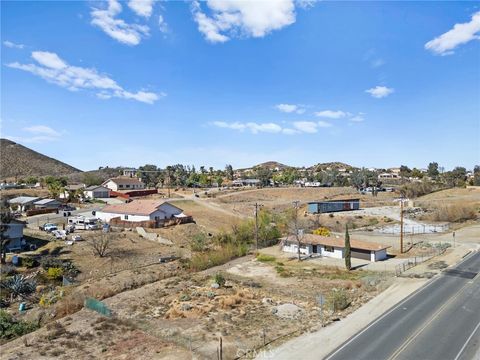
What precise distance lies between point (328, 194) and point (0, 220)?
120 meters

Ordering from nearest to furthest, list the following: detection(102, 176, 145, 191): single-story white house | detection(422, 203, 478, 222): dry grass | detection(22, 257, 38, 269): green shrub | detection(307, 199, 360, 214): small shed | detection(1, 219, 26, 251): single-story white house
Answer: detection(22, 257, 38, 269): green shrub < detection(1, 219, 26, 251): single-story white house < detection(422, 203, 478, 222): dry grass < detection(307, 199, 360, 214): small shed < detection(102, 176, 145, 191): single-story white house

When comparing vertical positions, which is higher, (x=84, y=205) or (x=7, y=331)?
(x=84, y=205)

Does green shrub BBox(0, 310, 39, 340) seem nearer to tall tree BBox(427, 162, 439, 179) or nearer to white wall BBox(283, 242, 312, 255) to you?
white wall BBox(283, 242, 312, 255)

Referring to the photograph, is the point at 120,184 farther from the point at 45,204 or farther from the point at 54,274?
the point at 54,274

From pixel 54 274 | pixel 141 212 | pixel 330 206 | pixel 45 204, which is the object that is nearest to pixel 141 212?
pixel 141 212

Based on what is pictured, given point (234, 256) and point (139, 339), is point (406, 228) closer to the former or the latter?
point (234, 256)

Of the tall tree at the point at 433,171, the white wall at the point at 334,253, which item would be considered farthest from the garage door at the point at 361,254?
the tall tree at the point at 433,171

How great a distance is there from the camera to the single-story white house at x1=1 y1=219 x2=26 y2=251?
1989 inches

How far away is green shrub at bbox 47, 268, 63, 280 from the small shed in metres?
71.5

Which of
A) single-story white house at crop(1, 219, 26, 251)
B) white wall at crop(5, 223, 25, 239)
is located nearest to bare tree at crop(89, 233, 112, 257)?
→ single-story white house at crop(1, 219, 26, 251)

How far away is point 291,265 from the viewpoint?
49.6 metres

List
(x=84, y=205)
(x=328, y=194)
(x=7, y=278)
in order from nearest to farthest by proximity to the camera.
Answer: (x=7, y=278)
(x=84, y=205)
(x=328, y=194)

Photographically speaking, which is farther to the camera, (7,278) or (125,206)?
(125,206)

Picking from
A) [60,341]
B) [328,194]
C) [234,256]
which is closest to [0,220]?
[60,341]
